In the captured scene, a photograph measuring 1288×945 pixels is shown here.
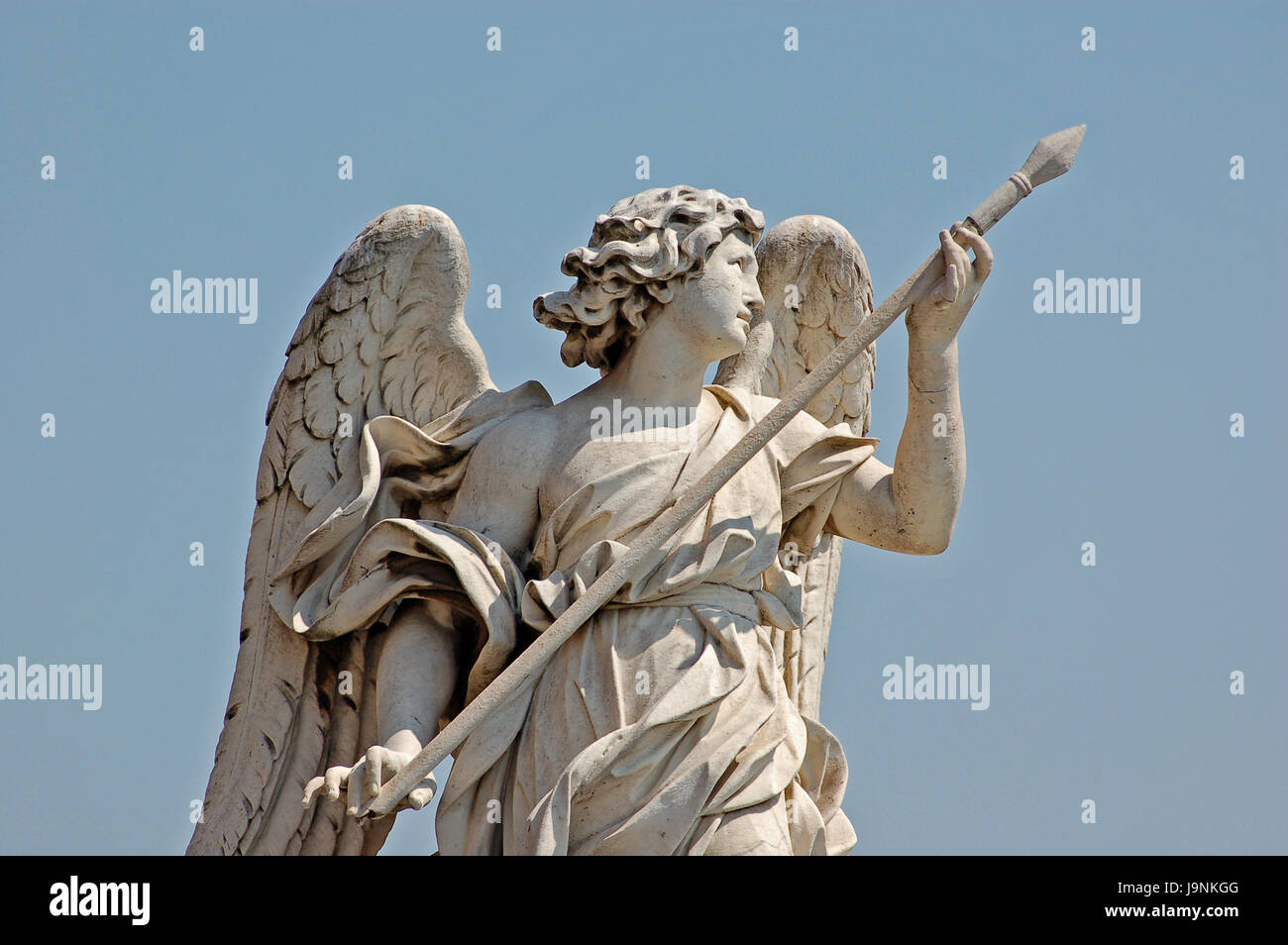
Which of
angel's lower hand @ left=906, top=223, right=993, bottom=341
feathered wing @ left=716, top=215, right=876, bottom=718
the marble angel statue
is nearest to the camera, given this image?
the marble angel statue

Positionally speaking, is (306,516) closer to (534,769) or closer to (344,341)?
(344,341)

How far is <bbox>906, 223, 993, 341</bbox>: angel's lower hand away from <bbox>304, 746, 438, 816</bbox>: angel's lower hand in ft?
8.04

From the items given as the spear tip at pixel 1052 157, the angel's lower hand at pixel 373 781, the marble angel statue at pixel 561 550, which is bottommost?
the angel's lower hand at pixel 373 781

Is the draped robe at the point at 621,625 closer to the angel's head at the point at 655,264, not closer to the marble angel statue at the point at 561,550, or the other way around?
the marble angel statue at the point at 561,550

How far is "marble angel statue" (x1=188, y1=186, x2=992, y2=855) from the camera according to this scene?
894cm

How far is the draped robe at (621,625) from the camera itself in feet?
29.0

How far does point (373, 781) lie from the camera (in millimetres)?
8742

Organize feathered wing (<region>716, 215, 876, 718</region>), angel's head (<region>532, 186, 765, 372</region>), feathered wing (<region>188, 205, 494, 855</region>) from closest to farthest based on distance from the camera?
1. angel's head (<region>532, 186, 765, 372</region>)
2. feathered wing (<region>188, 205, 494, 855</region>)
3. feathered wing (<region>716, 215, 876, 718</region>)

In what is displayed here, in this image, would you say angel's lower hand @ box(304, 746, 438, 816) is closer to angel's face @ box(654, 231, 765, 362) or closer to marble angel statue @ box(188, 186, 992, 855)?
marble angel statue @ box(188, 186, 992, 855)

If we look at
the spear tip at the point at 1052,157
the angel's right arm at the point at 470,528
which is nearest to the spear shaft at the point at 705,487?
the spear tip at the point at 1052,157

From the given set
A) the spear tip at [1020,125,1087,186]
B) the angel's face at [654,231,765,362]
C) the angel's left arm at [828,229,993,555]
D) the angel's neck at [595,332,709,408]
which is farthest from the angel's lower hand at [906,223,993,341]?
the angel's neck at [595,332,709,408]

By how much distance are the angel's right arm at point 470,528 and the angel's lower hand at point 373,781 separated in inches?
9.8
